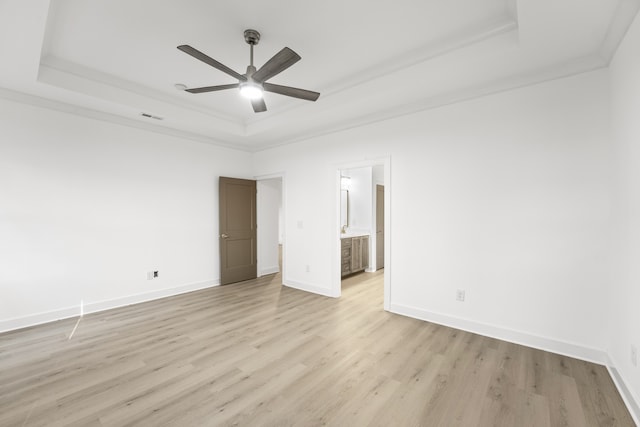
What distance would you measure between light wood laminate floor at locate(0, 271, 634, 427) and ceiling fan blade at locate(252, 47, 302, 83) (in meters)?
2.55

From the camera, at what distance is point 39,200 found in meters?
3.50

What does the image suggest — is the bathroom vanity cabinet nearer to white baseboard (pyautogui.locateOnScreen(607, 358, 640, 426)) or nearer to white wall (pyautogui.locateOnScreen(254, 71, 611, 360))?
white wall (pyautogui.locateOnScreen(254, 71, 611, 360))

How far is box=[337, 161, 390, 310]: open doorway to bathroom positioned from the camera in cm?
576

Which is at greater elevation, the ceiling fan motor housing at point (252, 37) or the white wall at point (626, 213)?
the ceiling fan motor housing at point (252, 37)

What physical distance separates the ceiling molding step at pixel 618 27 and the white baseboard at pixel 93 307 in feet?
19.5

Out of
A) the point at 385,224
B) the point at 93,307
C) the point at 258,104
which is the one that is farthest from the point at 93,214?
the point at 385,224

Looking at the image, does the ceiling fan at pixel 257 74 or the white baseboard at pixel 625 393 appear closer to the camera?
the white baseboard at pixel 625 393

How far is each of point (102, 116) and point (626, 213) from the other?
5.85 metres

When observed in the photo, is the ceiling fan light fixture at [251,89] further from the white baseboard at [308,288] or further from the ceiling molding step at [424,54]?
the white baseboard at [308,288]

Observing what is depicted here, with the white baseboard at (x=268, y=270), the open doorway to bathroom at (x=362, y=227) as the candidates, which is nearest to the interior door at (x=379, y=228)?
the open doorway to bathroom at (x=362, y=227)

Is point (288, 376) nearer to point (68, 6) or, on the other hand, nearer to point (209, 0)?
point (209, 0)

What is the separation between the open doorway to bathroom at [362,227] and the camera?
18.9 feet

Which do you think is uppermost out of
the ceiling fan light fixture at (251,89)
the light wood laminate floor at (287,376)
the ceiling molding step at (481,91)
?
the ceiling molding step at (481,91)

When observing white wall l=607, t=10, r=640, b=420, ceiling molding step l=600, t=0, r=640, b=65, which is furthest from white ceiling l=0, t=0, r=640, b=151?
white wall l=607, t=10, r=640, b=420
